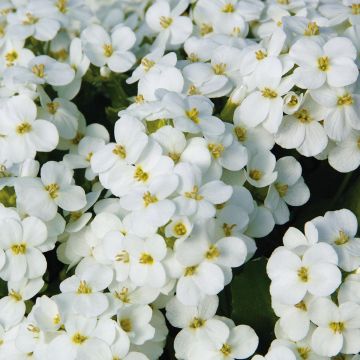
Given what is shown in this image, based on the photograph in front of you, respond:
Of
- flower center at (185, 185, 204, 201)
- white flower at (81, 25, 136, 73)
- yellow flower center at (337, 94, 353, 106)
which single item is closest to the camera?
flower center at (185, 185, 204, 201)

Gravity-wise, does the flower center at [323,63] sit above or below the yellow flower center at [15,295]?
above

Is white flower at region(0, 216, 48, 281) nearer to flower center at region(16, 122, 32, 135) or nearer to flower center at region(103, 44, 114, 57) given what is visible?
flower center at region(16, 122, 32, 135)

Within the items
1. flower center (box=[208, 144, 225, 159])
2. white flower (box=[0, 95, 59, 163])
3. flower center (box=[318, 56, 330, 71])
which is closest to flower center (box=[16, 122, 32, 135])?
white flower (box=[0, 95, 59, 163])

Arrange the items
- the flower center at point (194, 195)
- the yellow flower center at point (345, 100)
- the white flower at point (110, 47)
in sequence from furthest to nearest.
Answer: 1. the white flower at point (110, 47)
2. the yellow flower center at point (345, 100)
3. the flower center at point (194, 195)

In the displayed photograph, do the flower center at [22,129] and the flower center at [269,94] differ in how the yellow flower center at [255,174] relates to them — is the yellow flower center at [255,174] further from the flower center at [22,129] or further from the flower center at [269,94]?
the flower center at [22,129]

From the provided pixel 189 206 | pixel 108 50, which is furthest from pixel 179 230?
pixel 108 50

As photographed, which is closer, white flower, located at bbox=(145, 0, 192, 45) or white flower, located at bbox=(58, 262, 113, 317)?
white flower, located at bbox=(58, 262, 113, 317)

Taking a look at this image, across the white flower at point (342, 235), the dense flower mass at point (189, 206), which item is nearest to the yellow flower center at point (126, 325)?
the dense flower mass at point (189, 206)
